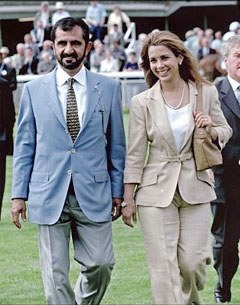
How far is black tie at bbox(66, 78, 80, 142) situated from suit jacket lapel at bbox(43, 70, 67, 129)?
60 mm

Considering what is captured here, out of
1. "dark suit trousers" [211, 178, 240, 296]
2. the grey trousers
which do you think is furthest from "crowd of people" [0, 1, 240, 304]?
"dark suit trousers" [211, 178, 240, 296]

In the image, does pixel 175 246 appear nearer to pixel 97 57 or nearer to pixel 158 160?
pixel 158 160

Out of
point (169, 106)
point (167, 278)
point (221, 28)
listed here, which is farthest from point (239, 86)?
point (221, 28)

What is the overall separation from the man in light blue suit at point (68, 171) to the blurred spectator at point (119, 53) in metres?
26.6

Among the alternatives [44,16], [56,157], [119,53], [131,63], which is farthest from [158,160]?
[44,16]

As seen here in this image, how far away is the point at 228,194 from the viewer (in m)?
9.70

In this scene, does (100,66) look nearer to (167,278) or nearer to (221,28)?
(221,28)

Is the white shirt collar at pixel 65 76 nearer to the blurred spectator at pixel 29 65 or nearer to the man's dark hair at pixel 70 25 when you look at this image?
the man's dark hair at pixel 70 25

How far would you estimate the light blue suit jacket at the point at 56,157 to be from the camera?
317 inches

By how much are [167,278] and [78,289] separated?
24.2 inches

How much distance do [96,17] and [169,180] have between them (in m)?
31.0

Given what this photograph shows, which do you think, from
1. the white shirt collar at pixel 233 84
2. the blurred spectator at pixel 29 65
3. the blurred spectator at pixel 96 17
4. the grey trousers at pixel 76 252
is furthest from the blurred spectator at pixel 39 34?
the grey trousers at pixel 76 252

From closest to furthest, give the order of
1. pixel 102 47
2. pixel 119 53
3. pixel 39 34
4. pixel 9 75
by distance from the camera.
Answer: pixel 9 75 < pixel 102 47 < pixel 119 53 < pixel 39 34

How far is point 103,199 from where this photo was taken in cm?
810
